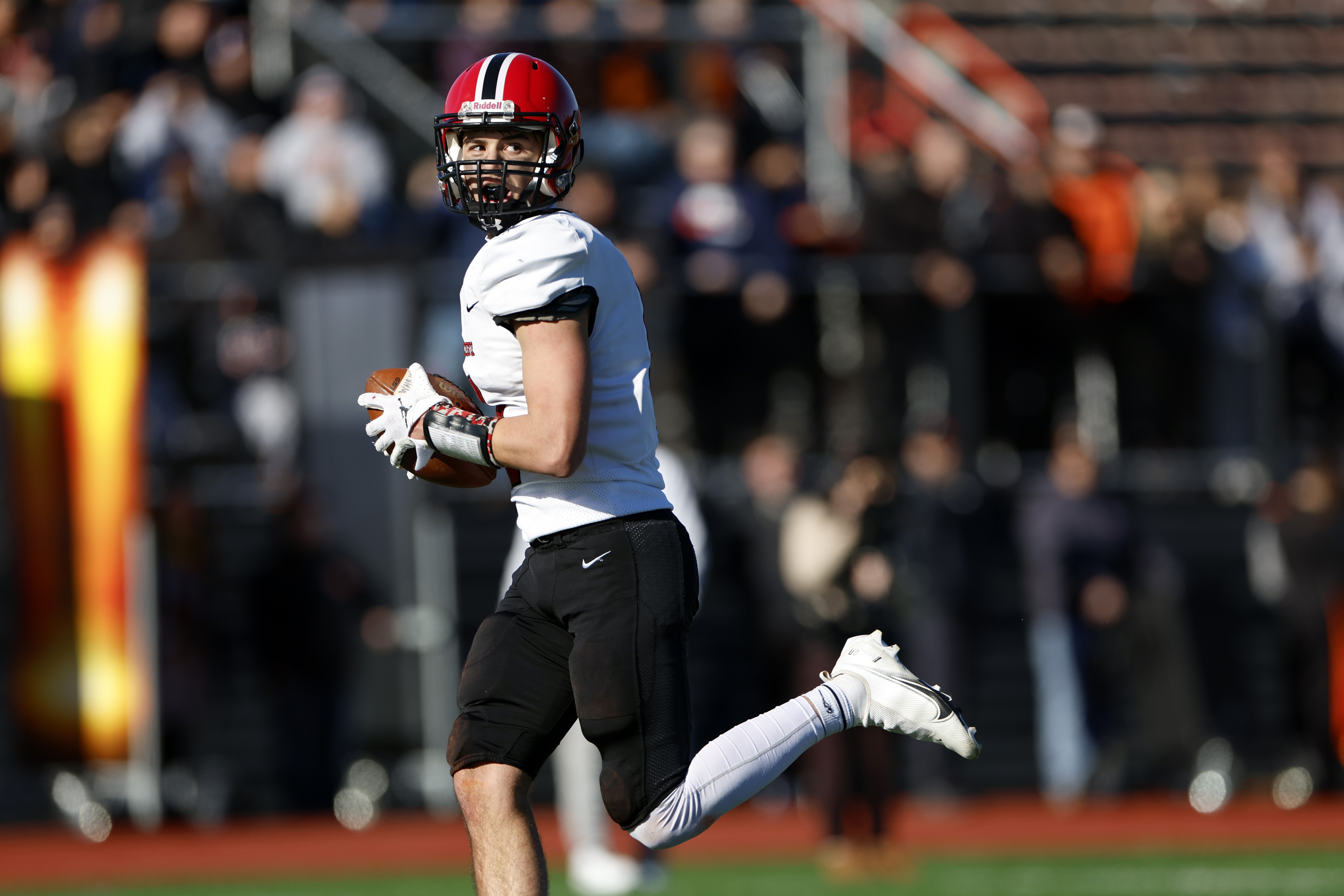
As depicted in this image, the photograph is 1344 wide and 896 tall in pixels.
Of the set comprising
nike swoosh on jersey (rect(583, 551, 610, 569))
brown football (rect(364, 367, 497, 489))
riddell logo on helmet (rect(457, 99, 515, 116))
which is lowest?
nike swoosh on jersey (rect(583, 551, 610, 569))

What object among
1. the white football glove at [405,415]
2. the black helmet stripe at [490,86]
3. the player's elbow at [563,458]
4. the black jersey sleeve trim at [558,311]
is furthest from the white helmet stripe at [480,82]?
the player's elbow at [563,458]

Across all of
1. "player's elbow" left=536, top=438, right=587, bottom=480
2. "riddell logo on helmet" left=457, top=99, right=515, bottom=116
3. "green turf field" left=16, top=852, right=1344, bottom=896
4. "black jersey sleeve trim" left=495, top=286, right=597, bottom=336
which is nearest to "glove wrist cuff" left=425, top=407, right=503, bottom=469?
"player's elbow" left=536, top=438, right=587, bottom=480

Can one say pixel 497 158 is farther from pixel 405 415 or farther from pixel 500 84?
pixel 405 415

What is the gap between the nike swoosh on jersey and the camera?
4.02 metres

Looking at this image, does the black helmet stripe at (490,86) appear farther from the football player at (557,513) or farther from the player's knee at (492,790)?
the player's knee at (492,790)

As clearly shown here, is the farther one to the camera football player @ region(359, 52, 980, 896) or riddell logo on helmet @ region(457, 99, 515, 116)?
riddell logo on helmet @ region(457, 99, 515, 116)

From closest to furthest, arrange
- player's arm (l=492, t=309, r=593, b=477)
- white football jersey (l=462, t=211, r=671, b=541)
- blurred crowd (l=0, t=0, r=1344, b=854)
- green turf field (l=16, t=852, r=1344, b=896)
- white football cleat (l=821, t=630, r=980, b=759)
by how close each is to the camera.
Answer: player's arm (l=492, t=309, r=593, b=477)
white football jersey (l=462, t=211, r=671, b=541)
white football cleat (l=821, t=630, r=980, b=759)
green turf field (l=16, t=852, r=1344, b=896)
blurred crowd (l=0, t=0, r=1344, b=854)

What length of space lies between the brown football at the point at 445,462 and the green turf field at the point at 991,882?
396cm

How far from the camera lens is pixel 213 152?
1083cm

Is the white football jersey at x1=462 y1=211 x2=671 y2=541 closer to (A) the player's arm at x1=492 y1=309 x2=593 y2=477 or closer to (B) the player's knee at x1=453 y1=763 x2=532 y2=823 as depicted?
(A) the player's arm at x1=492 y1=309 x2=593 y2=477

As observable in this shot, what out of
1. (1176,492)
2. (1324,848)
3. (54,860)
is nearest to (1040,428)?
(1176,492)

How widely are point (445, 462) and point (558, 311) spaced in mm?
491

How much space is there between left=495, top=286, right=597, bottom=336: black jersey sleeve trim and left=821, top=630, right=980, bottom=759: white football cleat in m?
1.09

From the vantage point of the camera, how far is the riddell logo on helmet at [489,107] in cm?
405
